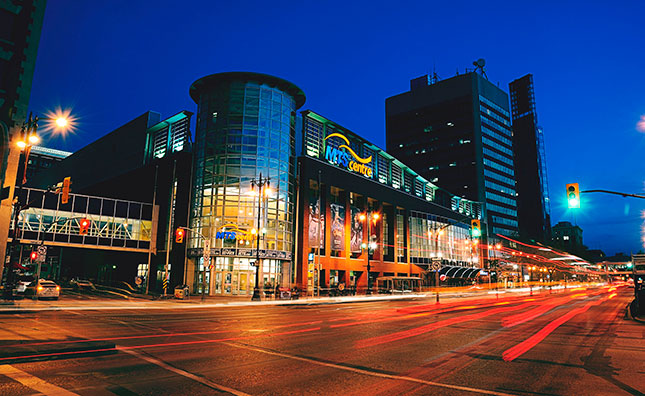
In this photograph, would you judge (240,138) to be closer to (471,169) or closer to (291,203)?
(291,203)

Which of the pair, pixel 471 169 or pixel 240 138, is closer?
pixel 240 138

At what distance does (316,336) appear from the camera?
48.3 feet

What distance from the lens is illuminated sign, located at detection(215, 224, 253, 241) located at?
151 feet

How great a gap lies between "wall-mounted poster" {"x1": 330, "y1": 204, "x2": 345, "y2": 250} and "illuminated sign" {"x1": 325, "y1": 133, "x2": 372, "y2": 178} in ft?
21.8

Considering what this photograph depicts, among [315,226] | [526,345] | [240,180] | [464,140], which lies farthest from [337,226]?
[464,140]

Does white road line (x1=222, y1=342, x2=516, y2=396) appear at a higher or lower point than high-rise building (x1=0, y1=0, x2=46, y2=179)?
lower

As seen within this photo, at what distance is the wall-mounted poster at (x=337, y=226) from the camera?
58.4 meters

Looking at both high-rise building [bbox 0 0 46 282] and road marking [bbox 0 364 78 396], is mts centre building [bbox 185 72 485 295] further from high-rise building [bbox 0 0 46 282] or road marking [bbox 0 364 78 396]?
road marking [bbox 0 364 78 396]

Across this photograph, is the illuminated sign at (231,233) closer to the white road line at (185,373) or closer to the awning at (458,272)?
the white road line at (185,373)

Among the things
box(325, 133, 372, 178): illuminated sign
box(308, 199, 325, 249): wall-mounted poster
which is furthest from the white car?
box(325, 133, 372, 178): illuminated sign

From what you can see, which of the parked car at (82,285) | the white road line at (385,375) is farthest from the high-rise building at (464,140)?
the white road line at (385,375)

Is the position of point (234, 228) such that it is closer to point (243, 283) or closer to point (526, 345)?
point (243, 283)

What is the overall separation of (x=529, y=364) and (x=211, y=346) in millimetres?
8615

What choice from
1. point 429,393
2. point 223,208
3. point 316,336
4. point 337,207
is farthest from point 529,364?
point 337,207
